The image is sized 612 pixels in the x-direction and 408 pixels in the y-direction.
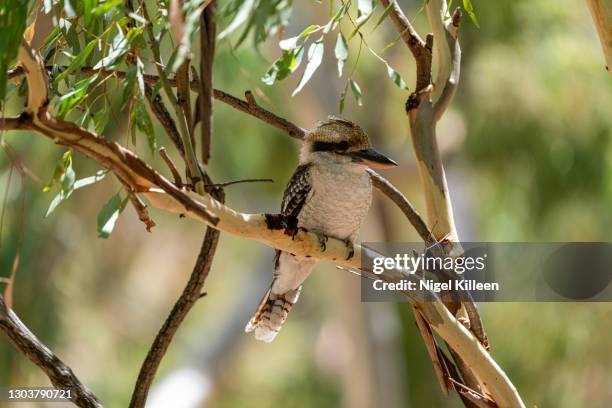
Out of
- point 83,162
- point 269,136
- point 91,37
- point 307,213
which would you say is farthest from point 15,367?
point 91,37

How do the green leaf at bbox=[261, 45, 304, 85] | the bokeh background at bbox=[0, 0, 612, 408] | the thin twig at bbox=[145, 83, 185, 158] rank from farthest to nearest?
the bokeh background at bbox=[0, 0, 612, 408]
the thin twig at bbox=[145, 83, 185, 158]
the green leaf at bbox=[261, 45, 304, 85]

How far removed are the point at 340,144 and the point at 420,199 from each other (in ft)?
20.5

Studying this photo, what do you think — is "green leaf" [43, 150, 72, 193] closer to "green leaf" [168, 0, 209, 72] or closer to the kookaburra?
"green leaf" [168, 0, 209, 72]

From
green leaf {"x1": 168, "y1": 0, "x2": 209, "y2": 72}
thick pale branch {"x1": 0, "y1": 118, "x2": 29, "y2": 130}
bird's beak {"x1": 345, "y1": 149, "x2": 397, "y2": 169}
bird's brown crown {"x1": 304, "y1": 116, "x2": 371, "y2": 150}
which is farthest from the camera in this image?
bird's brown crown {"x1": 304, "y1": 116, "x2": 371, "y2": 150}

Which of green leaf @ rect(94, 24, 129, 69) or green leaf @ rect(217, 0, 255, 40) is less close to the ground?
green leaf @ rect(94, 24, 129, 69)

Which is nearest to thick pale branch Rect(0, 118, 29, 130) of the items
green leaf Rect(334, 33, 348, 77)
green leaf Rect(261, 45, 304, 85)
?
green leaf Rect(261, 45, 304, 85)

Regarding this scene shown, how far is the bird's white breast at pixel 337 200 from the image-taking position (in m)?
2.51

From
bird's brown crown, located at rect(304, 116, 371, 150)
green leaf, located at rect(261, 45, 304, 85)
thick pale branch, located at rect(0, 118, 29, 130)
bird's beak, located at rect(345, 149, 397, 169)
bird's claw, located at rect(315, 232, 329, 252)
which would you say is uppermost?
bird's brown crown, located at rect(304, 116, 371, 150)

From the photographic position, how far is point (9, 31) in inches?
55.6

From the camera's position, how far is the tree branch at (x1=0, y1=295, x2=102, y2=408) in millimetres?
1819

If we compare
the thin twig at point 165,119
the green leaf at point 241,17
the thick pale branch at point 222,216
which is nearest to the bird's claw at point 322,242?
the thick pale branch at point 222,216

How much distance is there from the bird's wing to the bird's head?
5 centimetres

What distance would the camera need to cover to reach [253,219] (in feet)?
5.74

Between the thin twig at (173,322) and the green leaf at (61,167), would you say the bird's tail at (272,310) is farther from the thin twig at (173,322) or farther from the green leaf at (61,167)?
the green leaf at (61,167)
